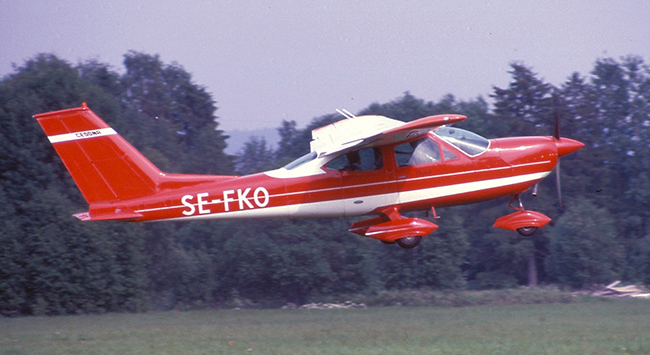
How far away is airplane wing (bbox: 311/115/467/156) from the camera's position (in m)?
12.6

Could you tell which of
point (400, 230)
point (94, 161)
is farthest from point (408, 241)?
point (94, 161)

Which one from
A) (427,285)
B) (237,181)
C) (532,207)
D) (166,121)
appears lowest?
(427,285)

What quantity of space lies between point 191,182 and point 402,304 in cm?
2236

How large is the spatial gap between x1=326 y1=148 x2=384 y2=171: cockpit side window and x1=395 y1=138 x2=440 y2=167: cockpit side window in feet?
1.29

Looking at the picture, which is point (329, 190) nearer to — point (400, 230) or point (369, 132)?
point (369, 132)

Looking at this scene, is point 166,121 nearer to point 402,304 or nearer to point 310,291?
point 310,291

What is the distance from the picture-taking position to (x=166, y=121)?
197ft

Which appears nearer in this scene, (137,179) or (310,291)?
(137,179)

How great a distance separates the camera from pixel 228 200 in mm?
13922

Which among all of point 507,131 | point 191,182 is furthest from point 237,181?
point 507,131

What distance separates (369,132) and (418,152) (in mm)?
1054

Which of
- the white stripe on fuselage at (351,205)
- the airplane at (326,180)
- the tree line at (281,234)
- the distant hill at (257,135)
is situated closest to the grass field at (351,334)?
the airplane at (326,180)

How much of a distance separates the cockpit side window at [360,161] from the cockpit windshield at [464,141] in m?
1.34

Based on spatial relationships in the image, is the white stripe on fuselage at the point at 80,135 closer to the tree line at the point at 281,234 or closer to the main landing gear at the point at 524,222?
the main landing gear at the point at 524,222
